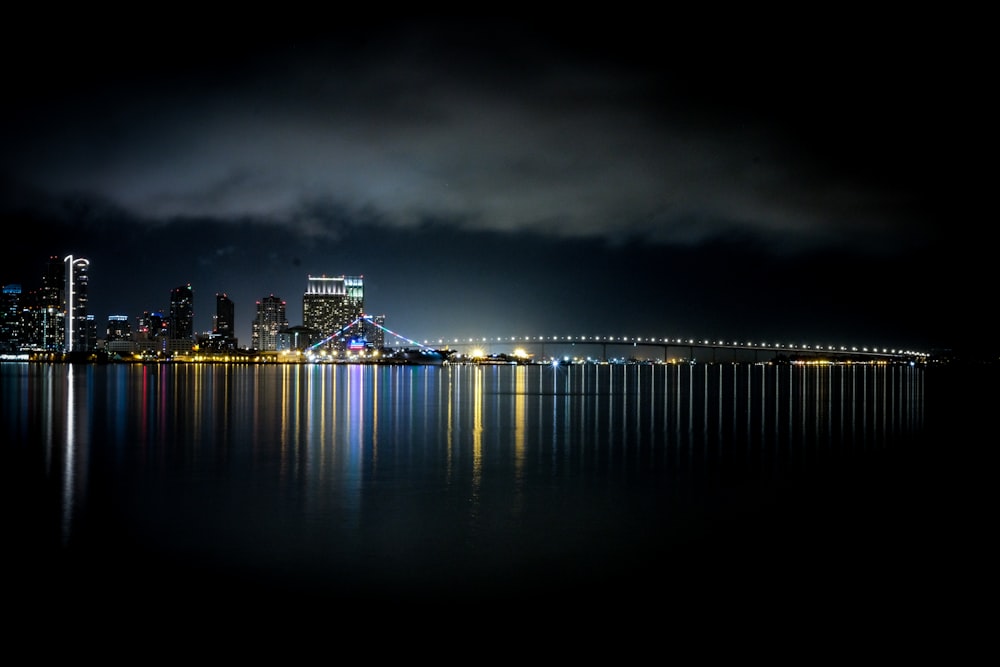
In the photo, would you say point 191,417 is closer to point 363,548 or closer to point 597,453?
point 597,453

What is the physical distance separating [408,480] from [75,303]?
189m

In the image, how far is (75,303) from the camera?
179m

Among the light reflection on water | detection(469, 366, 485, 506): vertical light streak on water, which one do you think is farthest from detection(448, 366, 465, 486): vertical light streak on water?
detection(469, 366, 485, 506): vertical light streak on water

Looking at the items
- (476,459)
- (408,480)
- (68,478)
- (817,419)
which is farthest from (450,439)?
(817,419)

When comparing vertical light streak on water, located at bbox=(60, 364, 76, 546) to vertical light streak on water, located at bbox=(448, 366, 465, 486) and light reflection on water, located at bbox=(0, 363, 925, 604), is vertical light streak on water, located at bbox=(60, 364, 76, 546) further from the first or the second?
vertical light streak on water, located at bbox=(448, 366, 465, 486)

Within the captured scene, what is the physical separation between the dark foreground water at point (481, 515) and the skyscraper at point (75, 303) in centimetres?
17181

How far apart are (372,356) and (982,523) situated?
15220cm

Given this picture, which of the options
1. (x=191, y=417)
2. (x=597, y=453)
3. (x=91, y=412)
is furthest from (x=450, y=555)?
(x=91, y=412)

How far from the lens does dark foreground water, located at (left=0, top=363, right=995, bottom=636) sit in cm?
798

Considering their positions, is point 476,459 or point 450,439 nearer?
point 476,459

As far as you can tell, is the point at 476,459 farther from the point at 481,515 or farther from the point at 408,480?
the point at 481,515

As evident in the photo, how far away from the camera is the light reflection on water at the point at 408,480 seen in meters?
9.27

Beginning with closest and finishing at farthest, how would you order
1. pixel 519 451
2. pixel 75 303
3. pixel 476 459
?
pixel 476 459 < pixel 519 451 < pixel 75 303

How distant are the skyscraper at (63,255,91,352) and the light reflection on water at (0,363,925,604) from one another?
164 m
